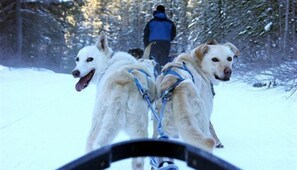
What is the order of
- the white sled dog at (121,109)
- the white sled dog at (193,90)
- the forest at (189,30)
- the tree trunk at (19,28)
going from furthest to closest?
the tree trunk at (19,28) → the forest at (189,30) → the white sled dog at (121,109) → the white sled dog at (193,90)

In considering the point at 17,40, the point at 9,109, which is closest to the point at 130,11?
the point at 17,40

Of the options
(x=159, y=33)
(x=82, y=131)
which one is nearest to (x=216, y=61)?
(x=82, y=131)

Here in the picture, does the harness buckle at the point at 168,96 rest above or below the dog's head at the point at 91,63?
Answer: below

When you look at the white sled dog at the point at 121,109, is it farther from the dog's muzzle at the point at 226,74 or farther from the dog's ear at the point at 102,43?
the dog's muzzle at the point at 226,74

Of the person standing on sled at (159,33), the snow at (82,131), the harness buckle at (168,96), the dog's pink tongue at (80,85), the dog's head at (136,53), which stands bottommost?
the snow at (82,131)

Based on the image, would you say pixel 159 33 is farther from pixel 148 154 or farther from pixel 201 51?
pixel 148 154

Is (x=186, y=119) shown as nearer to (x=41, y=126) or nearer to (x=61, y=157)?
(x=61, y=157)

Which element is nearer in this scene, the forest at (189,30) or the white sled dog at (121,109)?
the white sled dog at (121,109)

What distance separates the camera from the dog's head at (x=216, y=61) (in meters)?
4.28

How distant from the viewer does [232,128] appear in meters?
6.27

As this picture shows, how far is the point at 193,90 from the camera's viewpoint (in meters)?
3.25

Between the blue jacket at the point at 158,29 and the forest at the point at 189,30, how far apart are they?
3.35m

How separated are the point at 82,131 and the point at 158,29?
358 cm

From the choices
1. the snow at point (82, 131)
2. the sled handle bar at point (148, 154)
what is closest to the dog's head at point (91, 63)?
the snow at point (82, 131)
